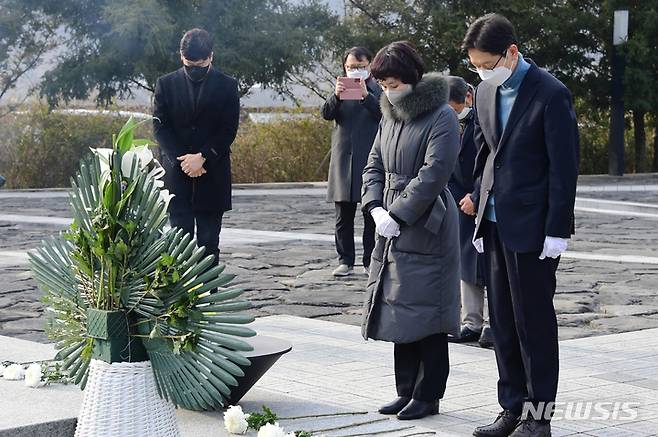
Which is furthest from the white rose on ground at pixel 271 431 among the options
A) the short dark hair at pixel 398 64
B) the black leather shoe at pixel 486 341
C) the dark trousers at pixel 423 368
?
the black leather shoe at pixel 486 341

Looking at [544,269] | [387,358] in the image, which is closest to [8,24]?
[387,358]

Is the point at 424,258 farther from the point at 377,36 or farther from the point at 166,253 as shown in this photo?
the point at 377,36

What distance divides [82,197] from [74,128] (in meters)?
17.8

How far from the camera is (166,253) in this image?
3918 millimetres

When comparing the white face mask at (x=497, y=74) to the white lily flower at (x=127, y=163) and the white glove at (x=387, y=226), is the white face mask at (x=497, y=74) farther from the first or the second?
the white lily flower at (x=127, y=163)

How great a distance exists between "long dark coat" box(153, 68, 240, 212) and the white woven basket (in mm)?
3650

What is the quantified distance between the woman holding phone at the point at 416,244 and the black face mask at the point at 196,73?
238cm

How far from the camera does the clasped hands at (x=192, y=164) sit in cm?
753

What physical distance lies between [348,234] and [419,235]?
4.62m

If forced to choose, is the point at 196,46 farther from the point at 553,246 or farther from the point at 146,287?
the point at 146,287

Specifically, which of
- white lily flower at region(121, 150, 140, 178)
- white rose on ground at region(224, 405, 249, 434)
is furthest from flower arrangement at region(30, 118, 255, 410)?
white rose on ground at region(224, 405, 249, 434)

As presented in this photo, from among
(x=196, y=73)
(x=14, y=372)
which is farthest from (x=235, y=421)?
(x=196, y=73)

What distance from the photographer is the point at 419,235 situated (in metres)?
5.33

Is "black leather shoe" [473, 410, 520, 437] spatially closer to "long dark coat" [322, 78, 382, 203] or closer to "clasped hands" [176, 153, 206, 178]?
"clasped hands" [176, 153, 206, 178]
